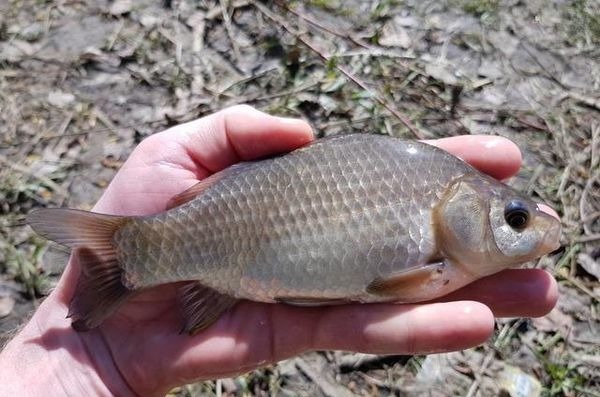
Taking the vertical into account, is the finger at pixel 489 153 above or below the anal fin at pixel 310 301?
above

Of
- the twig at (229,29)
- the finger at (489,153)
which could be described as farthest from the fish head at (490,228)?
the twig at (229,29)

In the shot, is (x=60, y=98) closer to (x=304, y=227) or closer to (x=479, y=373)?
(x=304, y=227)

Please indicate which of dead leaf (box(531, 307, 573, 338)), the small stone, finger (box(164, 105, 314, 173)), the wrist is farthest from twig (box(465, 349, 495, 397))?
the small stone

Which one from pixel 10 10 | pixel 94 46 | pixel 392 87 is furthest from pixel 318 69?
pixel 10 10

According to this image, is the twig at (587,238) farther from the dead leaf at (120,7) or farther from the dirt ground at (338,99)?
the dead leaf at (120,7)

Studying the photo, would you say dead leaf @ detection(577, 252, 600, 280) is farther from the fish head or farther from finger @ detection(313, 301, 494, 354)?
finger @ detection(313, 301, 494, 354)

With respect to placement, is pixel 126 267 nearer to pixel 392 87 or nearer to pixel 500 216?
pixel 500 216
